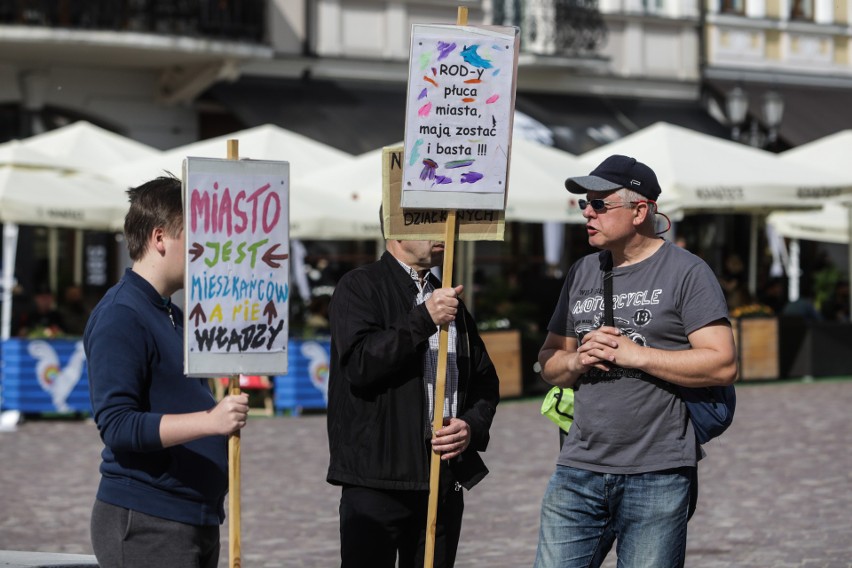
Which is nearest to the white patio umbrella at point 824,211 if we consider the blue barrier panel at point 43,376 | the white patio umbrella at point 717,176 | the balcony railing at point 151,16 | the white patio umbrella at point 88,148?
the white patio umbrella at point 717,176

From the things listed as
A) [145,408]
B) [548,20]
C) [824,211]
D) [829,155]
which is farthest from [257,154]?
[145,408]

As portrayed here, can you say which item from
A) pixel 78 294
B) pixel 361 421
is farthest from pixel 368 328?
pixel 78 294

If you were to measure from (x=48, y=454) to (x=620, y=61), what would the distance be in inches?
591

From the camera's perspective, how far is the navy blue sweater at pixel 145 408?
147 inches

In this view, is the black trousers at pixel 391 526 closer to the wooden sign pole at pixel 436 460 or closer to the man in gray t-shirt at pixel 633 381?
the wooden sign pole at pixel 436 460

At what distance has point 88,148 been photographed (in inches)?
653

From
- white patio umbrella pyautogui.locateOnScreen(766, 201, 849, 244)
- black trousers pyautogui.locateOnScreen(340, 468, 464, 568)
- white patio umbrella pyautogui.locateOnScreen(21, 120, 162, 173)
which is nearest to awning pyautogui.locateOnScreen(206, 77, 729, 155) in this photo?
white patio umbrella pyautogui.locateOnScreen(766, 201, 849, 244)

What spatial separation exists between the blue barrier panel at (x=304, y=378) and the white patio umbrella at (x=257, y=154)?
6.18 ft

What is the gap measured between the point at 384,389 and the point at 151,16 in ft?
52.0

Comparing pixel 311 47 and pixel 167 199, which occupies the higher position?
pixel 311 47

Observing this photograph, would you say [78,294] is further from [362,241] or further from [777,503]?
[777,503]

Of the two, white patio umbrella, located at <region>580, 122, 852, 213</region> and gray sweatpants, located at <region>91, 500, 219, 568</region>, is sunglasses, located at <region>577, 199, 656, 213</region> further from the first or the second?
white patio umbrella, located at <region>580, 122, 852, 213</region>

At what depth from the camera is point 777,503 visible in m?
9.53

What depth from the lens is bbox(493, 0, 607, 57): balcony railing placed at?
23297 millimetres
